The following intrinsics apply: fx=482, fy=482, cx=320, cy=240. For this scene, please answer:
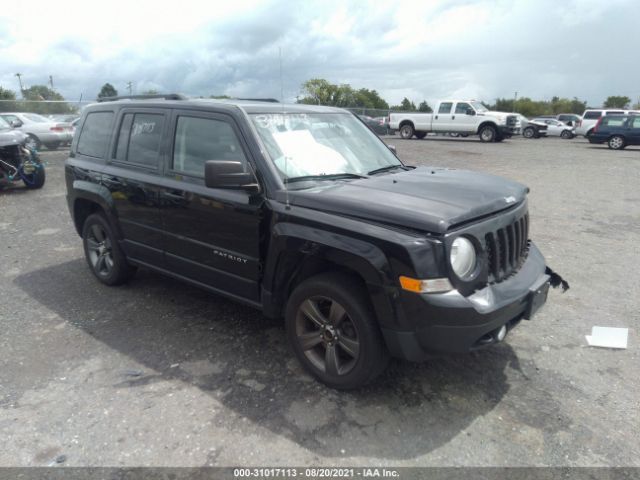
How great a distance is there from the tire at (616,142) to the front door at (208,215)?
933 inches

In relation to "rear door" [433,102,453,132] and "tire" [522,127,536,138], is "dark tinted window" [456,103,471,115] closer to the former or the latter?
"rear door" [433,102,453,132]

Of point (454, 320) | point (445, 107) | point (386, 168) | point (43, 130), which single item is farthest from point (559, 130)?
point (454, 320)

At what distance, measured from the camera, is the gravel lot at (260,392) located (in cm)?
270

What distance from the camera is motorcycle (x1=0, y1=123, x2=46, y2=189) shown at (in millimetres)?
9844

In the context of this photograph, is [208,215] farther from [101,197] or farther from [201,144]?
[101,197]

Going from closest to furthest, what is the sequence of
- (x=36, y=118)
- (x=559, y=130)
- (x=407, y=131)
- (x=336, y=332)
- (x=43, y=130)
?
(x=336, y=332), (x=43, y=130), (x=36, y=118), (x=407, y=131), (x=559, y=130)

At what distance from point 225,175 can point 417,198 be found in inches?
48.5

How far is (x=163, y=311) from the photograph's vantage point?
14.7 ft

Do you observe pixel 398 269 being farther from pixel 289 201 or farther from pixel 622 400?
pixel 622 400

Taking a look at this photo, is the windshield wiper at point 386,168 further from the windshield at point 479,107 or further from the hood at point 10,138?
the windshield at point 479,107

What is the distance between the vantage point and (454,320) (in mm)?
2656

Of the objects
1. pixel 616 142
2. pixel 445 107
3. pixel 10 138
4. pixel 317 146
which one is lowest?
pixel 317 146

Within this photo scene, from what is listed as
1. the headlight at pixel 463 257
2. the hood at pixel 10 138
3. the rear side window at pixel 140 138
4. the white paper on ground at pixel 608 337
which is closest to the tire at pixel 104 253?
the rear side window at pixel 140 138

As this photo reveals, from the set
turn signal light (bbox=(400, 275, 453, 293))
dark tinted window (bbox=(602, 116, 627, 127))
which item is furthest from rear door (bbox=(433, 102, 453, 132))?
turn signal light (bbox=(400, 275, 453, 293))
